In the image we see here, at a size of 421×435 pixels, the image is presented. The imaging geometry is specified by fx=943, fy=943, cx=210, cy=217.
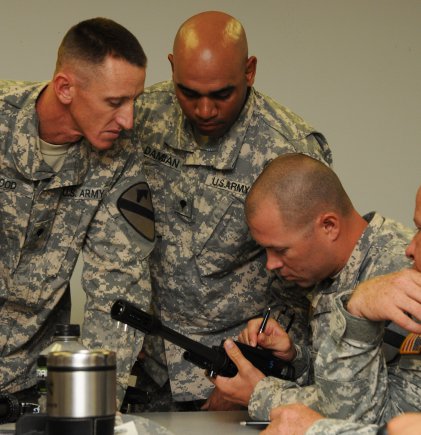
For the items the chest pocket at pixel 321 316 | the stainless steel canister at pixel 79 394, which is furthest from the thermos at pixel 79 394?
the chest pocket at pixel 321 316

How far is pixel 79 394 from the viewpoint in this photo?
1.39 m

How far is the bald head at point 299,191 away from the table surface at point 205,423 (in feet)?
1.75

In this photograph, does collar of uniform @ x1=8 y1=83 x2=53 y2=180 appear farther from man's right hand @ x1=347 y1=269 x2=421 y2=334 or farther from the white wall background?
the white wall background

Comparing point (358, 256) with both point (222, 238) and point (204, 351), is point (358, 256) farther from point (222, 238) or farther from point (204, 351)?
point (222, 238)

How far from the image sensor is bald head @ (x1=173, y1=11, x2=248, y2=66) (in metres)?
2.85

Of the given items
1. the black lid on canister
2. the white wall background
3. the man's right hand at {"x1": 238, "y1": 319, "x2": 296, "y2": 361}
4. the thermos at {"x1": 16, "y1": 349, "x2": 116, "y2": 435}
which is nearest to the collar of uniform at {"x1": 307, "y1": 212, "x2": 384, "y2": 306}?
the man's right hand at {"x1": 238, "y1": 319, "x2": 296, "y2": 361}

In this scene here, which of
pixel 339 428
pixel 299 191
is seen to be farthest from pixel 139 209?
pixel 339 428

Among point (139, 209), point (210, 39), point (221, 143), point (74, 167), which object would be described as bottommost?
point (139, 209)

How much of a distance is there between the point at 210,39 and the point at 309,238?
75cm

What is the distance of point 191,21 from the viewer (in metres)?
2.98

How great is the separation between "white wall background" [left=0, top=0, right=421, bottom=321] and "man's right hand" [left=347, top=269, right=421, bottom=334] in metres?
2.28

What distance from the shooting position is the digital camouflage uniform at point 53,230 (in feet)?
8.87

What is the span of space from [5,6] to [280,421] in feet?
8.40

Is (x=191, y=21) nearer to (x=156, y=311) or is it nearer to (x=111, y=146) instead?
(x=111, y=146)
